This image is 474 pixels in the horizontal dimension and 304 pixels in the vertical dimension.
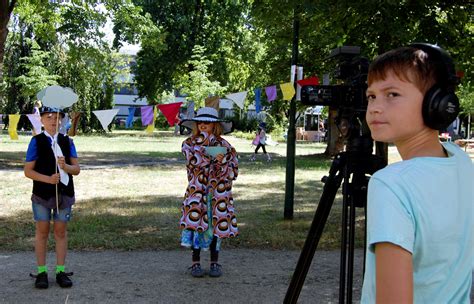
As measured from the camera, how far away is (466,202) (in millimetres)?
1410

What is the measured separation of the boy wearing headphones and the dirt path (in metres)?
3.41

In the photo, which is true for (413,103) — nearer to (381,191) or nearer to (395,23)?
(381,191)

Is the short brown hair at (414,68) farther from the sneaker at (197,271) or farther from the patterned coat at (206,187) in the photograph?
the sneaker at (197,271)

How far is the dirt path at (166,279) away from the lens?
4695 mm

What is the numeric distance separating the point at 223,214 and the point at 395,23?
126 inches

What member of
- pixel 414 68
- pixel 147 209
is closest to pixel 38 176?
pixel 414 68

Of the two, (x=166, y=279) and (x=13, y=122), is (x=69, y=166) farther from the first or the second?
(x=13, y=122)

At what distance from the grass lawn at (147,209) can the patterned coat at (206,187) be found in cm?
150

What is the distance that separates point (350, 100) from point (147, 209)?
7251 mm

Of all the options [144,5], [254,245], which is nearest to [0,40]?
[254,245]

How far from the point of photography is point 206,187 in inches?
212

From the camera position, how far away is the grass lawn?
6918mm

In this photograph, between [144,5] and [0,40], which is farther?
[144,5]

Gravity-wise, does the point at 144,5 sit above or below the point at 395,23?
above
